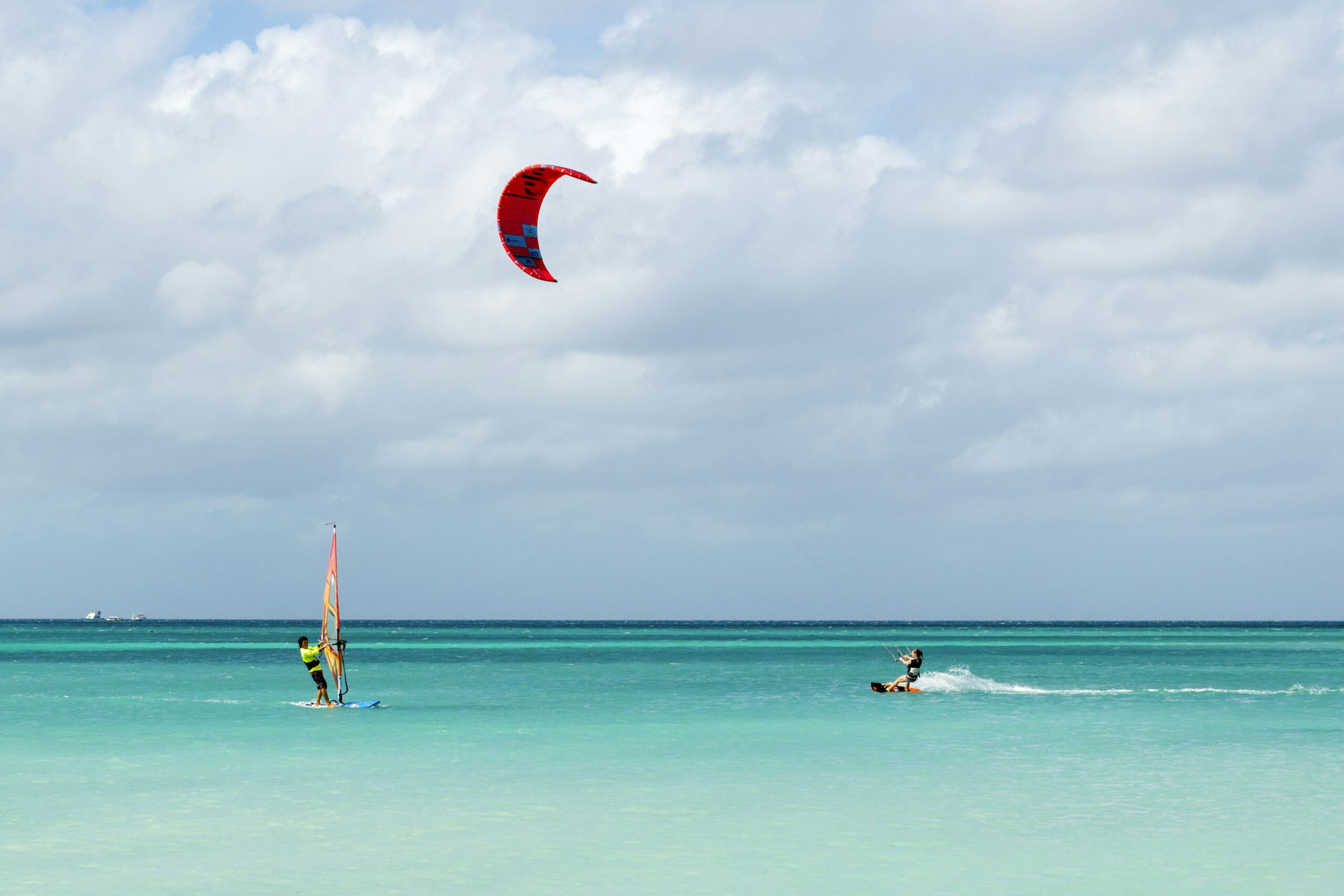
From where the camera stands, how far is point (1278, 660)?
5803 cm

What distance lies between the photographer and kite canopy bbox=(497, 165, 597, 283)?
2403 cm

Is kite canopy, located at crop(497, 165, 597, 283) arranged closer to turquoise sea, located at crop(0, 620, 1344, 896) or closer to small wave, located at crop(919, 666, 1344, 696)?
turquoise sea, located at crop(0, 620, 1344, 896)

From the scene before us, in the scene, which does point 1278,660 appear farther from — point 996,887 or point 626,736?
point 996,887

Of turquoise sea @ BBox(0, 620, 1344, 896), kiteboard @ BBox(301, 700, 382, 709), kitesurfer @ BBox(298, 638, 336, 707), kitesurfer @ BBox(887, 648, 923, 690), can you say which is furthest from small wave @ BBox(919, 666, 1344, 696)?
kitesurfer @ BBox(298, 638, 336, 707)

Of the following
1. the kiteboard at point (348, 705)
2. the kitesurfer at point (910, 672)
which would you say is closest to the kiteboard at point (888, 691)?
the kitesurfer at point (910, 672)

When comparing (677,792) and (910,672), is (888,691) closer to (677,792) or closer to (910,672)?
(910,672)

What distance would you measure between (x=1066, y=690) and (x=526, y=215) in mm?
19159

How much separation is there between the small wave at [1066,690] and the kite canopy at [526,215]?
48.4ft

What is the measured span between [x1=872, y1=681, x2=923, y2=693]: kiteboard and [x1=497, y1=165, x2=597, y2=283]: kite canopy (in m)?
13.5

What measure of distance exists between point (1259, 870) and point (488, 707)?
62.0 ft

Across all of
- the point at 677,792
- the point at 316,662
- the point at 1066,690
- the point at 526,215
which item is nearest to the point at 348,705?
the point at 316,662

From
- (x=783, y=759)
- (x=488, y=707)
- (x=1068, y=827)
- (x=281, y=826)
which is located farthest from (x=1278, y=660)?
(x=281, y=826)

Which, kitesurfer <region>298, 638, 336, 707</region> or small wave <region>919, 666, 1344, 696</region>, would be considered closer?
kitesurfer <region>298, 638, 336, 707</region>

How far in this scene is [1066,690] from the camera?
34625 mm
